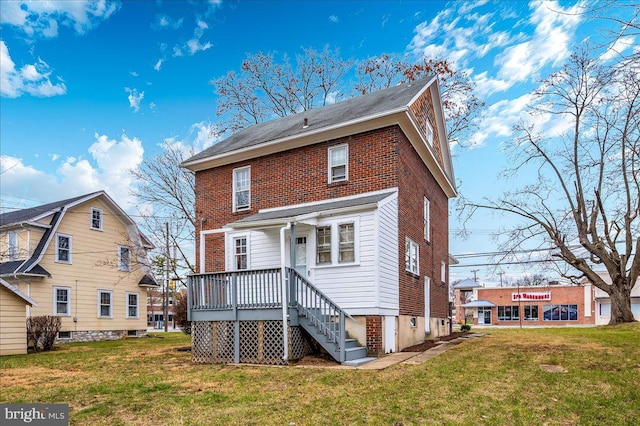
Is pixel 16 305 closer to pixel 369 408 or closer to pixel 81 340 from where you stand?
pixel 81 340

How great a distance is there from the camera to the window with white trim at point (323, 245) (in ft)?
39.1

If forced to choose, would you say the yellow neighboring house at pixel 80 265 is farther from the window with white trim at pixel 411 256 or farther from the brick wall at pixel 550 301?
the brick wall at pixel 550 301

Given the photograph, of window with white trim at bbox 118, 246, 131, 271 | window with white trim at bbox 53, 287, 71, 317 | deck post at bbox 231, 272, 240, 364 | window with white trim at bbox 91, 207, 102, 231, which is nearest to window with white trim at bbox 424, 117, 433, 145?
deck post at bbox 231, 272, 240, 364

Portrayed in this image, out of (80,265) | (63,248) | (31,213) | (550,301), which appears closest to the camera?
(63,248)

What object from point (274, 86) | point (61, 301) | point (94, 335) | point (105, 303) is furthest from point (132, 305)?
point (274, 86)

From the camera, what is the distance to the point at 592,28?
5078 millimetres

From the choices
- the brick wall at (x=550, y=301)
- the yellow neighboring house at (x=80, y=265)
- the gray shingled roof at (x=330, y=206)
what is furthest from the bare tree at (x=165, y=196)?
the brick wall at (x=550, y=301)

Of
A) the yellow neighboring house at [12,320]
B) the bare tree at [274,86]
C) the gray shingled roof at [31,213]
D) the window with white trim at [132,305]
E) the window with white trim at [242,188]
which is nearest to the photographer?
the window with white trim at [242,188]

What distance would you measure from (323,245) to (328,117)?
15.3ft

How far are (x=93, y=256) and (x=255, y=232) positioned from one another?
1347cm

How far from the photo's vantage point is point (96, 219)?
23.4 m

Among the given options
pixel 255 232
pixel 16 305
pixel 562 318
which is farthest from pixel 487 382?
pixel 562 318

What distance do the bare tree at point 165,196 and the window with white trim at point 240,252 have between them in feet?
22.8

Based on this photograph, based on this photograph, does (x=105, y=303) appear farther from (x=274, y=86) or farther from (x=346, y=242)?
(x=346, y=242)
